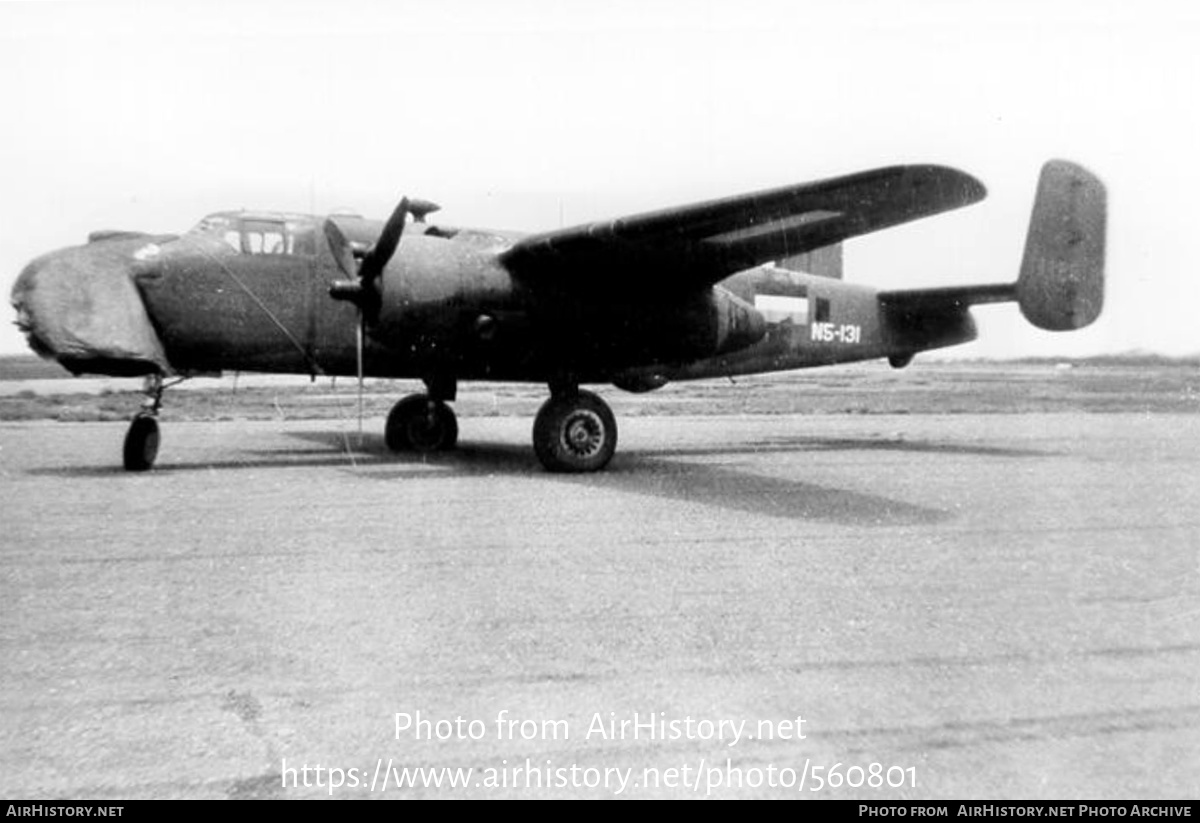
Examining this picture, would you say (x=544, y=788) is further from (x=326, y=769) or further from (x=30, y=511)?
(x=30, y=511)

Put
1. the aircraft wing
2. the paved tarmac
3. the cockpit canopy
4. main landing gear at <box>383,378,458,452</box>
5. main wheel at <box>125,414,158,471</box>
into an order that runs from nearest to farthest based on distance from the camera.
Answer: the paved tarmac < the aircraft wing < main wheel at <box>125,414,158,471</box> < the cockpit canopy < main landing gear at <box>383,378,458,452</box>

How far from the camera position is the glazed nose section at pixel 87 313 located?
10.8m

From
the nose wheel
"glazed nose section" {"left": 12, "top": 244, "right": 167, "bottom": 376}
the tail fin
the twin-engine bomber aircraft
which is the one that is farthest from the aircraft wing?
the tail fin

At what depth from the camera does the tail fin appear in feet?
54.8

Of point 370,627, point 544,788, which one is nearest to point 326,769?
point 544,788

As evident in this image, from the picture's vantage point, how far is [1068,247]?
16.7 m

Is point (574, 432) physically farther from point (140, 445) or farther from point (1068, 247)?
point (1068, 247)

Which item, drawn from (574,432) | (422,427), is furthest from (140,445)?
(574,432)

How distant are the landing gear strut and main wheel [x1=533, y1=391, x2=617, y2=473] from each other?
4168 millimetres

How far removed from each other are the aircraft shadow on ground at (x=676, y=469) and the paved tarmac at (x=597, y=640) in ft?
0.40

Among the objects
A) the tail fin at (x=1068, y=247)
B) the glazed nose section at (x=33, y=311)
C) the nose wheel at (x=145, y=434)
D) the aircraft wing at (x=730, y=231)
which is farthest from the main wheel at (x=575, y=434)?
the tail fin at (x=1068, y=247)

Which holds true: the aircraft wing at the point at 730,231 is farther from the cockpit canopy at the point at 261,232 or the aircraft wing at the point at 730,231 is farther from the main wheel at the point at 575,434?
the cockpit canopy at the point at 261,232

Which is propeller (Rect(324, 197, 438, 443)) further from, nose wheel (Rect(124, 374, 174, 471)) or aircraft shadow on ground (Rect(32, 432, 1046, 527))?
nose wheel (Rect(124, 374, 174, 471))

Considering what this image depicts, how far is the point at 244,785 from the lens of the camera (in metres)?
3.46
